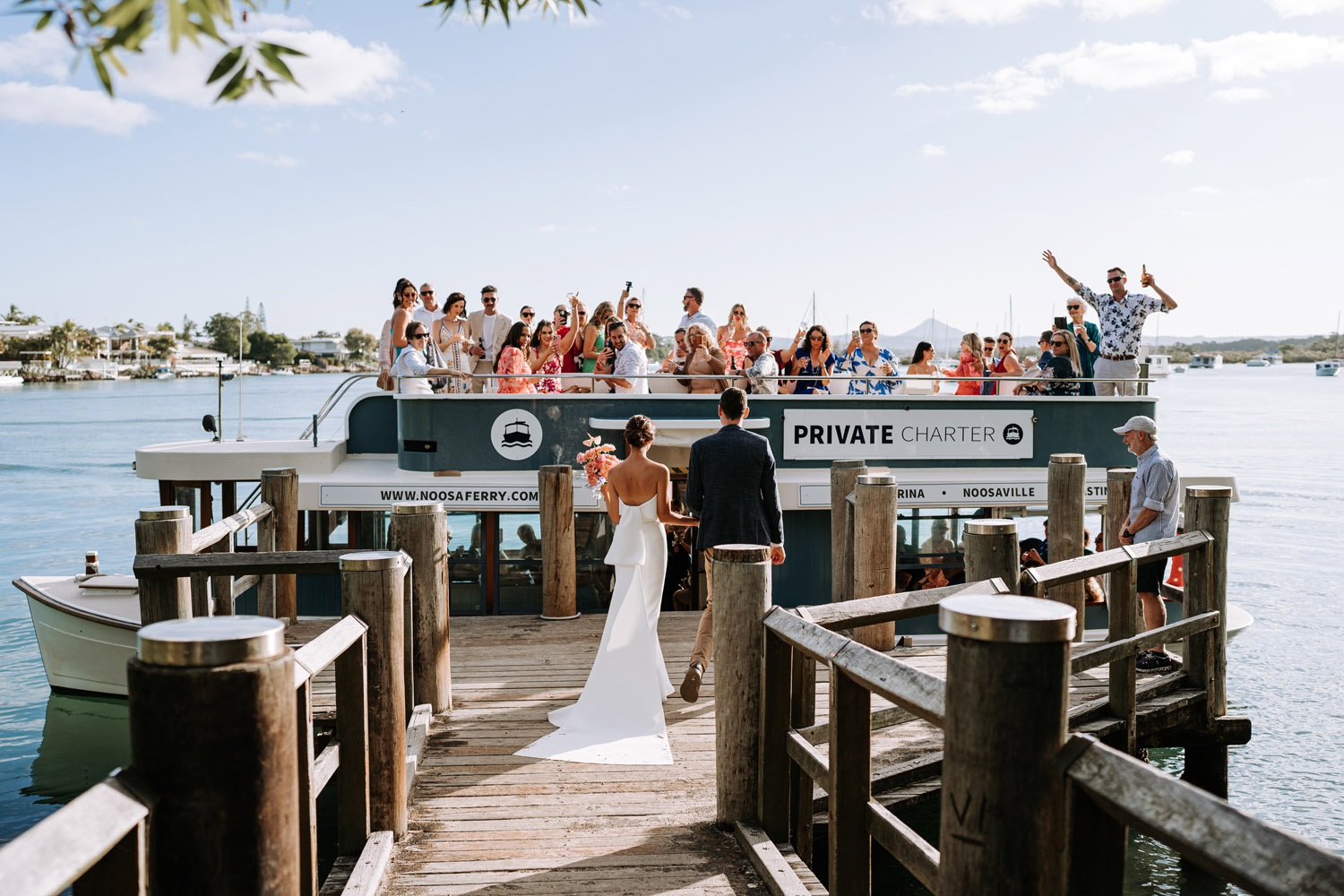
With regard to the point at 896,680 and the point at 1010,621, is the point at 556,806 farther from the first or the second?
the point at 1010,621

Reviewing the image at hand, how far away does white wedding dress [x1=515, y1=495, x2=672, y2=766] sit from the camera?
588 centimetres

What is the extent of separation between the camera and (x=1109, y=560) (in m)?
5.83

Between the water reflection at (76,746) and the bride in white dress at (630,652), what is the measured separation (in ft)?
24.7

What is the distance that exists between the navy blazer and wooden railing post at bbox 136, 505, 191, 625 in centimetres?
287

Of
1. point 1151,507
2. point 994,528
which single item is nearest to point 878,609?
point 994,528

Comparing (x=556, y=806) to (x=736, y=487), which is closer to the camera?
(x=556, y=806)

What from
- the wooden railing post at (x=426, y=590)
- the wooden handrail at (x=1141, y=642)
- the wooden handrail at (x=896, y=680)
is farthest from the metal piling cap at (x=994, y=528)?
the wooden handrail at (x=896, y=680)

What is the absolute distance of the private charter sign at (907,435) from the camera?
Answer: 37.4 feet

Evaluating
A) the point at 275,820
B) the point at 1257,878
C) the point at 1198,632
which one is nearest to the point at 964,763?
the point at 1257,878

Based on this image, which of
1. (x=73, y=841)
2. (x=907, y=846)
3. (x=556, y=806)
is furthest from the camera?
(x=556, y=806)

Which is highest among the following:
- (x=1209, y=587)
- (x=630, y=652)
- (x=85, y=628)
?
(x=1209, y=587)

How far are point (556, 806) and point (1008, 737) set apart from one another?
3326 mm

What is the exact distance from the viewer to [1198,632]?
6.62 metres

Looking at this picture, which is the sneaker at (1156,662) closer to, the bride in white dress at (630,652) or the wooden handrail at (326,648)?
the bride in white dress at (630,652)
